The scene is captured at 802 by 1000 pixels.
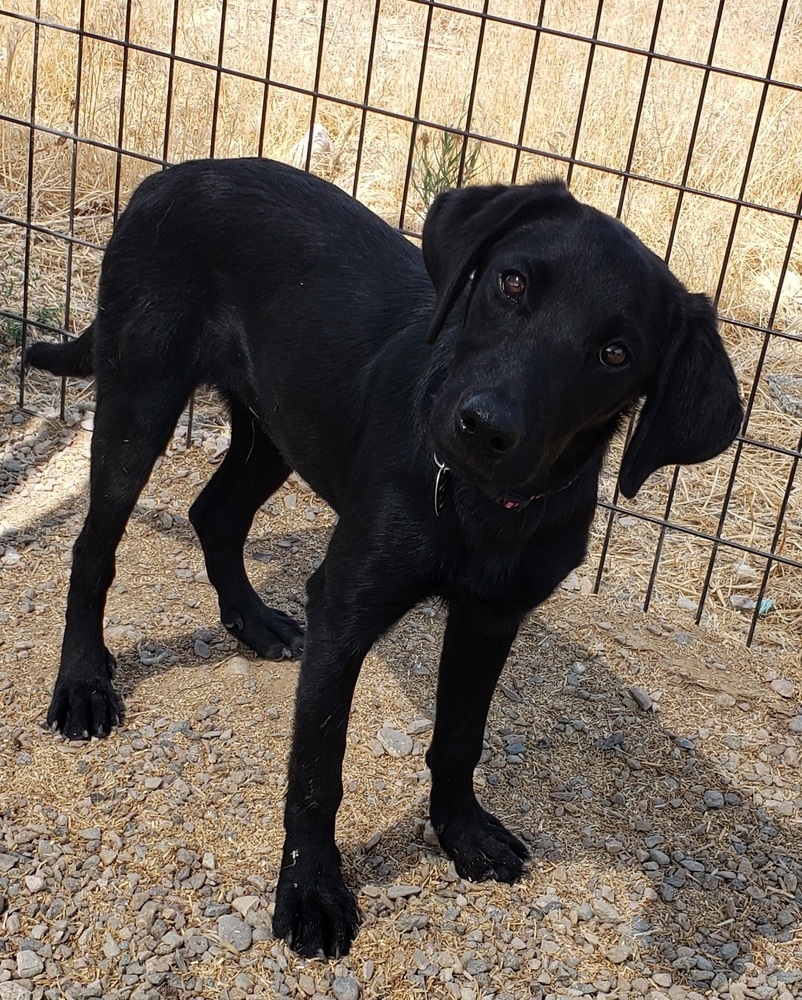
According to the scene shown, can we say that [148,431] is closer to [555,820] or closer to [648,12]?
[555,820]

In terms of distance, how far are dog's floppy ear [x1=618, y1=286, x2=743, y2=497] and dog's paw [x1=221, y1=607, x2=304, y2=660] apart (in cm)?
165

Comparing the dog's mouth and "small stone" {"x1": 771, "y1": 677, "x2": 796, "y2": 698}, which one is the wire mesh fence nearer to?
"small stone" {"x1": 771, "y1": 677, "x2": 796, "y2": 698}

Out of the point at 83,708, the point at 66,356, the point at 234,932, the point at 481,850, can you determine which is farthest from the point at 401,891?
the point at 66,356

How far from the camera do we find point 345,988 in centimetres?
269

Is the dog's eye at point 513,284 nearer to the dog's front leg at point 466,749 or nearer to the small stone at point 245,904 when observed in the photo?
the dog's front leg at point 466,749

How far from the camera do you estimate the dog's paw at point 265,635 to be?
12.3ft

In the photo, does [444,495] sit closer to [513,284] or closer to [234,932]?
[513,284]

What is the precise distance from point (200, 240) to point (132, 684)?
1360 mm

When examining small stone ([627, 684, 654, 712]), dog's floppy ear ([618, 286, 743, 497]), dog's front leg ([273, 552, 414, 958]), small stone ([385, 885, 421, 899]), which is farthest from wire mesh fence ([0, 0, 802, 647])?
dog's front leg ([273, 552, 414, 958])

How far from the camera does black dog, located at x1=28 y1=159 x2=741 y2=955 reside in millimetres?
2311

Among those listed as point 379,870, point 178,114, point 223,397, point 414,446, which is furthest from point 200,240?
point 178,114

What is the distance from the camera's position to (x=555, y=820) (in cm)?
334

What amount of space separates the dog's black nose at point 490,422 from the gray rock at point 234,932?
1368 mm

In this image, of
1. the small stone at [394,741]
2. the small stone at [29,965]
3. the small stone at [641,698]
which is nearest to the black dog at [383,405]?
the small stone at [394,741]
